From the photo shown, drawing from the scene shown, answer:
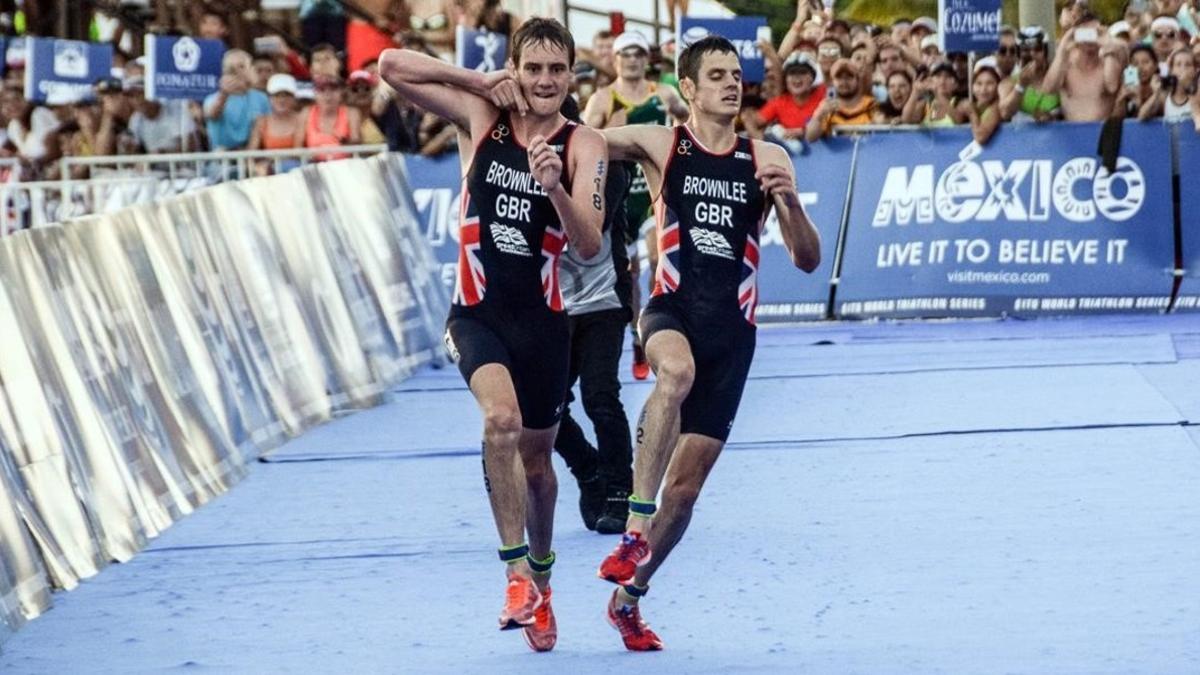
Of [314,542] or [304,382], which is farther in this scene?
[304,382]

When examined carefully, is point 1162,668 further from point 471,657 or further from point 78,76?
point 78,76

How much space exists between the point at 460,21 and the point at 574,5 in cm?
320

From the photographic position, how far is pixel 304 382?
1381 cm

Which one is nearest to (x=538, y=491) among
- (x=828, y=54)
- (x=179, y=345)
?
(x=179, y=345)

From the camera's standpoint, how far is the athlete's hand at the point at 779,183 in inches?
283

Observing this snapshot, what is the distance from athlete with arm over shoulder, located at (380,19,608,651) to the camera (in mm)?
7230

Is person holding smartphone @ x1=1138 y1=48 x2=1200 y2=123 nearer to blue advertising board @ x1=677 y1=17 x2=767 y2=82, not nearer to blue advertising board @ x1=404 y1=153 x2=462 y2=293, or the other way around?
blue advertising board @ x1=677 y1=17 x2=767 y2=82

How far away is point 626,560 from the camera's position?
22.8 feet

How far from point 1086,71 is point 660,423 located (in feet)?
38.8

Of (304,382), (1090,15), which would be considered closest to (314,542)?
(304,382)

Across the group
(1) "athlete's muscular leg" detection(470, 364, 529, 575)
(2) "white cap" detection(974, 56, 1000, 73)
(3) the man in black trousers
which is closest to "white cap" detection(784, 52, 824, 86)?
(2) "white cap" detection(974, 56, 1000, 73)

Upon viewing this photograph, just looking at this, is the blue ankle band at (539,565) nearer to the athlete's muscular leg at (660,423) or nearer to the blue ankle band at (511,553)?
the blue ankle band at (511,553)

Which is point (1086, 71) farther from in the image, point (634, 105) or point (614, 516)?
point (614, 516)

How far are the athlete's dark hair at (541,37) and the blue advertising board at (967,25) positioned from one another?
1111cm
